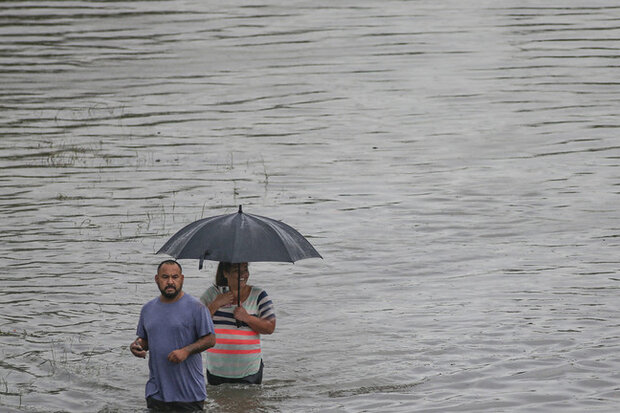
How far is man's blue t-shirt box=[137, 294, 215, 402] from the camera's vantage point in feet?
26.8

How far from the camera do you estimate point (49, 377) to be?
34.7 ft

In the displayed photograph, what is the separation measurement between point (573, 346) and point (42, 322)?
513 cm

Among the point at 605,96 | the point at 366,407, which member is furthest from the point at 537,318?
the point at 605,96

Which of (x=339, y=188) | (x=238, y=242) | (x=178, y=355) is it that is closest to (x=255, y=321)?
(x=238, y=242)

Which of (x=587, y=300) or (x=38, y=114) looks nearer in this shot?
(x=587, y=300)

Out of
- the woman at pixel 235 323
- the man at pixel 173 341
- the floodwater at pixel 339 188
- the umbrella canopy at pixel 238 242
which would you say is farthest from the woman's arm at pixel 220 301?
the floodwater at pixel 339 188

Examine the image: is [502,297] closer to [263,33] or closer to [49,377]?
[49,377]

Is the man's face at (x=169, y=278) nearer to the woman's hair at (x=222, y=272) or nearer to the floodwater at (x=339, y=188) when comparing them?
the woman's hair at (x=222, y=272)

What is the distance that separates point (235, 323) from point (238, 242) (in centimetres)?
67

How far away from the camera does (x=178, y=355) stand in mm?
8047

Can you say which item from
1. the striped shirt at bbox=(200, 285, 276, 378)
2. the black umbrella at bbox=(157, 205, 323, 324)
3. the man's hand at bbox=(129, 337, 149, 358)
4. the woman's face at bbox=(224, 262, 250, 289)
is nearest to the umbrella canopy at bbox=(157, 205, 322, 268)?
the black umbrella at bbox=(157, 205, 323, 324)

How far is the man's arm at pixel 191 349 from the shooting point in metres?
8.05

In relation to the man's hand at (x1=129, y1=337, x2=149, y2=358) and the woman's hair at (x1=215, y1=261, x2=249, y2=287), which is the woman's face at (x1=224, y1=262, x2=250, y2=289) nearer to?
the woman's hair at (x1=215, y1=261, x2=249, y2=287)

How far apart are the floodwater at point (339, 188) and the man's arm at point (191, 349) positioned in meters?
1.33
